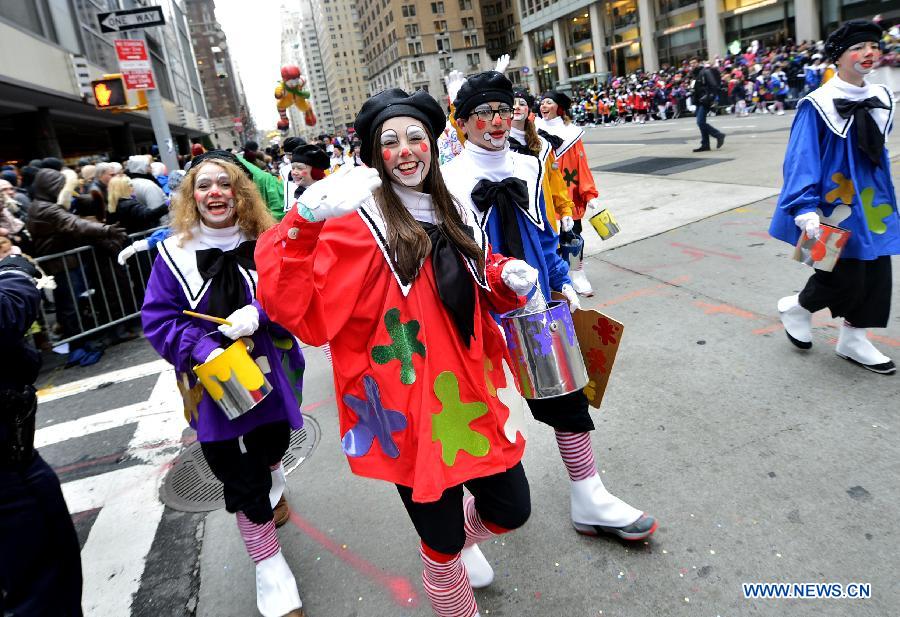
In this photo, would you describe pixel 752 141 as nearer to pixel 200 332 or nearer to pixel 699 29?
pixel 200 332

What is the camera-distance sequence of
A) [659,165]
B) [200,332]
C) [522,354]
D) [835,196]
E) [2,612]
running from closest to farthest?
[2,612] < [522,354] < [200,332] < [835,196] < [659,165]

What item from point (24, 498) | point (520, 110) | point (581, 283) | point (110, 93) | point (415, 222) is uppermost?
point (110, 93)

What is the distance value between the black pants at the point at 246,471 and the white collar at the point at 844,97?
3.50 m

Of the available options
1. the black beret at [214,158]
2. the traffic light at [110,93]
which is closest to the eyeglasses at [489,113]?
the black beret at [214,158]

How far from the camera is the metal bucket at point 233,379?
2158 mm

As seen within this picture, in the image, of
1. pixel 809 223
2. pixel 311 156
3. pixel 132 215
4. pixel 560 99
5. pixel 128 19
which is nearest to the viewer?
pixel 809 223

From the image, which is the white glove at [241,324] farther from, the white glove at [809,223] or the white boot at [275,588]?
the white glove at [809,223]

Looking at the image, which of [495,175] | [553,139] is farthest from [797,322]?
[495,175]

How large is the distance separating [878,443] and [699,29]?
43227mm

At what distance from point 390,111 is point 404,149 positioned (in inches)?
5.4

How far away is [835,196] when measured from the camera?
3.63 metres

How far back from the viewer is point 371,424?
201 cm

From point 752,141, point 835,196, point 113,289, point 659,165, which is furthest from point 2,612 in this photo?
point 752,141

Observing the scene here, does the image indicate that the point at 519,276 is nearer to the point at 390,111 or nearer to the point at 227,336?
the point at 390,111
